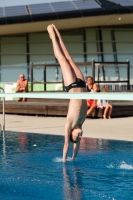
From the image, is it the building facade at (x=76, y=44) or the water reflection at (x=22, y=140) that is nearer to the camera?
the water reflection at (x=22, y=140)

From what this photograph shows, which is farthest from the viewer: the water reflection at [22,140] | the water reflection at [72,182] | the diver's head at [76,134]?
the water reflection at [22,140]

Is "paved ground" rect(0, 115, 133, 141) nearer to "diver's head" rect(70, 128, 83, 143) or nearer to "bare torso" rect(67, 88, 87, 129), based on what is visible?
"bare torso" rect(67, 88, 87, 129)

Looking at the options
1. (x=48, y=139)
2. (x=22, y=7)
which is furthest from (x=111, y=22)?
(x=48, y=139)

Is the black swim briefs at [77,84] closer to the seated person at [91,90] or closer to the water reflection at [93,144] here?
the water reflection at [93,144]

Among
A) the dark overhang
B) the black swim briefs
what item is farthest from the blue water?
the dark overhang

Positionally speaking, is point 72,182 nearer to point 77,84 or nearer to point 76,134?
point 76,134

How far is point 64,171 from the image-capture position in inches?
246

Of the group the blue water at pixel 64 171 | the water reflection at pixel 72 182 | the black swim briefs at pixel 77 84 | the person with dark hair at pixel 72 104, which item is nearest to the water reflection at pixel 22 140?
the blue water at pixel 64 171

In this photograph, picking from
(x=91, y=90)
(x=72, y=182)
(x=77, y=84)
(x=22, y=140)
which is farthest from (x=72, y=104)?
(x=91, y=90)

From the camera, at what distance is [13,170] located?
20.9ft

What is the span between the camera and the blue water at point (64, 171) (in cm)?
502

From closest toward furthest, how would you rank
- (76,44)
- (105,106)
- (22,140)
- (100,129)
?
(22,140), (100,129), (105,106), (76,44)

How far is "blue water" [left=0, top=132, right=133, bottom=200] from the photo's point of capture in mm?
5020

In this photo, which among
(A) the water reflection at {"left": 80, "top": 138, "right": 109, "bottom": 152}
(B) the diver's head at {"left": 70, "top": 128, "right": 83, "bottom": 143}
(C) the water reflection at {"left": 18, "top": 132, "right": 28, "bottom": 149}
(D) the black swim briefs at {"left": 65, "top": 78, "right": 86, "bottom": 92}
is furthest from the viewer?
(C) the water reflection at {"left": 18, "top": 132, "right": 28, "bottom": 149}
